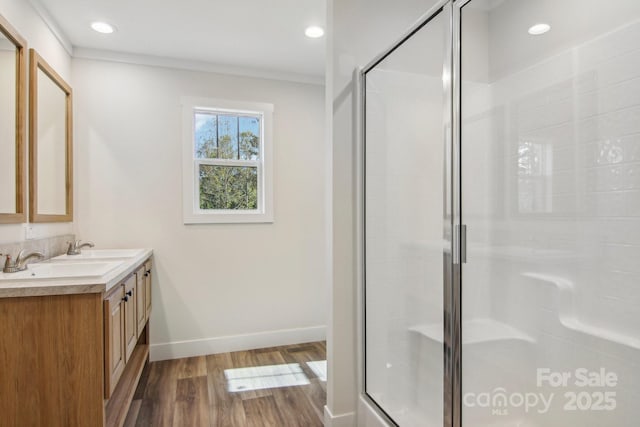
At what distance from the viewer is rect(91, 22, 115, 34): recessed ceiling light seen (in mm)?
2711

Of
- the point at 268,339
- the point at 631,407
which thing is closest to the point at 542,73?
the point at 631,407

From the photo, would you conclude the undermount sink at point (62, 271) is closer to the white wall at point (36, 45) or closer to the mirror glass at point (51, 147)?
the white wall at point (36, 45)


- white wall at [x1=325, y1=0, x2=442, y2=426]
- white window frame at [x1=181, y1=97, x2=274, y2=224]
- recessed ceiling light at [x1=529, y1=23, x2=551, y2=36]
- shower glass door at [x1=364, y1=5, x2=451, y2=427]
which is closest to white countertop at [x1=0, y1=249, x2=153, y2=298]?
white wall at [x1=325, y1=0, x2=442, y2=426]

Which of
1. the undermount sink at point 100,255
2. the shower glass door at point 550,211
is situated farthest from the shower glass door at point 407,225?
the undermount sink at point 100,255

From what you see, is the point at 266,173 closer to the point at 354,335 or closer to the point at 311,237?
the point at 311,237

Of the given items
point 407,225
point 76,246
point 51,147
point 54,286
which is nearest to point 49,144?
point 51,147

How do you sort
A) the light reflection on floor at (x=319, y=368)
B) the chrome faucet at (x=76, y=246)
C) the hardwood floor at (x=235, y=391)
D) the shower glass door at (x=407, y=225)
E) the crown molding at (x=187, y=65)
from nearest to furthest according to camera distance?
the shower glass door at (x=407, y=225)
the hardwood floor at (x=235, y=391)
the chrome faucet at (x=76, y=246)
the light reflection on floor at (x=319, y=368)
the crown molding at (x=187, y=65)

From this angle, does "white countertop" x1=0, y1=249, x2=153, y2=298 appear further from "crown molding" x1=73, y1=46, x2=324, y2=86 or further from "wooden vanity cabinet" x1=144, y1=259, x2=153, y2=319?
→ "crown molding" x1=73, y1=46, x2=324, y2=86

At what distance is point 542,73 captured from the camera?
134cm

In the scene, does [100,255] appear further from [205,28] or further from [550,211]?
[550,211]

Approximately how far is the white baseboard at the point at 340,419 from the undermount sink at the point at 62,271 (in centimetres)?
142

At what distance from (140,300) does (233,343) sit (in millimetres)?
1102

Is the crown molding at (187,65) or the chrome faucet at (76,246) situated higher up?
the crown molding at (187,65)

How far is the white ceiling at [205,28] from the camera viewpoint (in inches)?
98.4
